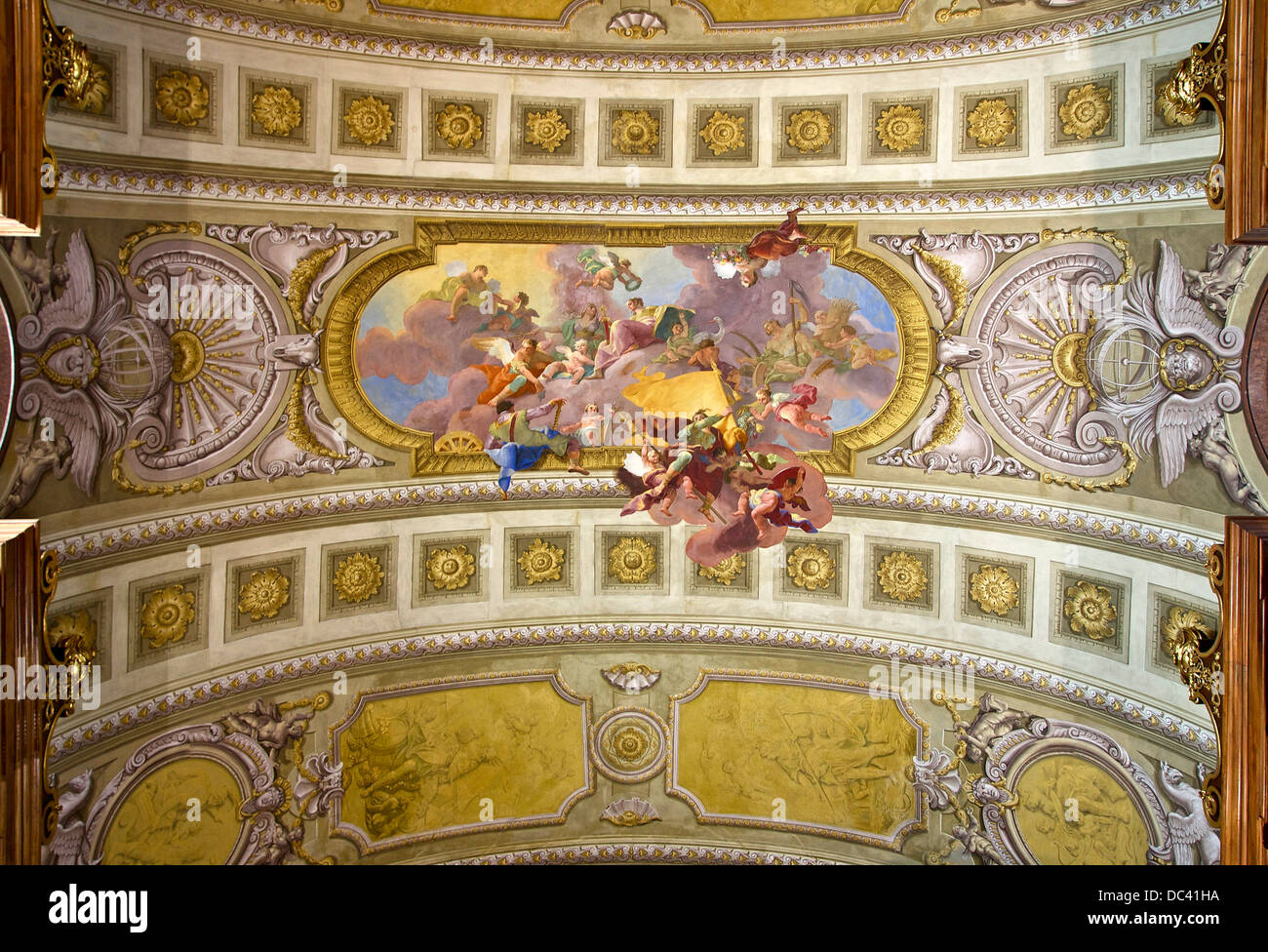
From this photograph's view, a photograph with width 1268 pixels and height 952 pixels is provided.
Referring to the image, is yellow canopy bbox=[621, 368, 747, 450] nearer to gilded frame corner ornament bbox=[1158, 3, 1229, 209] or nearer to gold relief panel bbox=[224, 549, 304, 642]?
gold relief panel bbox=[224, 549, 304, 642]

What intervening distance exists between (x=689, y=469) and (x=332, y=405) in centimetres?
418

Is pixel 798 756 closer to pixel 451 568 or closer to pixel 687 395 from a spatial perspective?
pixel 687 395

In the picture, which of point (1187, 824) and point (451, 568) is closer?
point (1187, 824)

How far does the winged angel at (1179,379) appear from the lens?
28.9ft

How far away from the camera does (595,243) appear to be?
1046cm

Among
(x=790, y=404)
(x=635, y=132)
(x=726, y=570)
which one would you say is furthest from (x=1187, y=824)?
(x=635, y=132)

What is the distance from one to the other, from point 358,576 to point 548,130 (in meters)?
5.65

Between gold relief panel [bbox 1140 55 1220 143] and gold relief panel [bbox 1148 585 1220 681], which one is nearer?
gold relief panel [bbox 1140 55 1220 143]

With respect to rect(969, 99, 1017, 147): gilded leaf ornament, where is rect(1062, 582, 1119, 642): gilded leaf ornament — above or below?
below

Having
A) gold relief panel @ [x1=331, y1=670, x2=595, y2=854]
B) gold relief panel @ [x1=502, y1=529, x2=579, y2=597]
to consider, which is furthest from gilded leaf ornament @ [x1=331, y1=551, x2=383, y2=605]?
gold relief panel @ [x1=502, y1=529, x2=579, y2=597]

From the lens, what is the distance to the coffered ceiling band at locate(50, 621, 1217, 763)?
9406 millimetres

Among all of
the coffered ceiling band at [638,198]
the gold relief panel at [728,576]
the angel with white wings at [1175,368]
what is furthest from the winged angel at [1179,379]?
the gold relief panel at [728,576]

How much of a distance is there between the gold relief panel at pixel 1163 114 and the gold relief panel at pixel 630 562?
22.3 ft

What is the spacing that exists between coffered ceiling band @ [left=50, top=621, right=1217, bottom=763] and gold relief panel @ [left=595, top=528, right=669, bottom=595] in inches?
18.9
